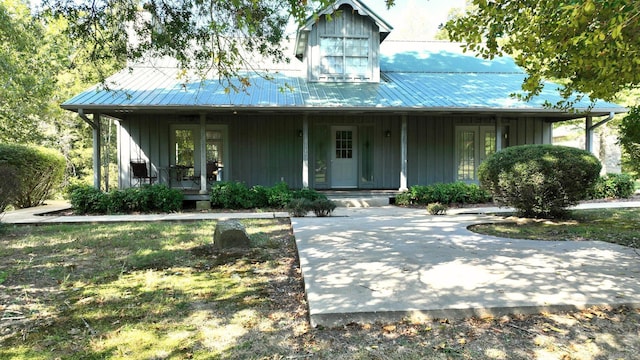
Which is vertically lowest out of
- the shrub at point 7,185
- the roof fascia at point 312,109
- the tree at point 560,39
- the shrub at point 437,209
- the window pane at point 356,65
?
the shrub at point 437,209

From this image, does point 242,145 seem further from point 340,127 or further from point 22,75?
point 22,75

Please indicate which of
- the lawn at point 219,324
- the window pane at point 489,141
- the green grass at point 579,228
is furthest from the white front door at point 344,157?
the lawn at point 219,324

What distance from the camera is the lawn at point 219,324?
2.51 m

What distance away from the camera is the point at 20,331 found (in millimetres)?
2887

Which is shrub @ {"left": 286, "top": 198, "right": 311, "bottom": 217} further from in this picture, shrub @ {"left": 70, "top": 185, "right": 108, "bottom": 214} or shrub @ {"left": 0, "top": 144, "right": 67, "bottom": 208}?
shrub @ {"left": 0, "top": 144, "right": 67, "bottom": 208}

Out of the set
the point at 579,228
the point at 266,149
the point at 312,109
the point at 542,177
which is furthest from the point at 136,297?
the point at 266,149

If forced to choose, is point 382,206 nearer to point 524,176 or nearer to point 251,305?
point 524,176

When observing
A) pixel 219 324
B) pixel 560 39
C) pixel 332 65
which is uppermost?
pixel 332 65

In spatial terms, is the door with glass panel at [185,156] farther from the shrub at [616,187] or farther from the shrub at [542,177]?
the shrub at [616,187]

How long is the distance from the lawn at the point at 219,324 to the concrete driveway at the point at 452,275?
0.40 feet

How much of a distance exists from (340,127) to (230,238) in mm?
8125

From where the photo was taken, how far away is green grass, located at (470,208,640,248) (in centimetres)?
585

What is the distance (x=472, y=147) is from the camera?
13586 mm

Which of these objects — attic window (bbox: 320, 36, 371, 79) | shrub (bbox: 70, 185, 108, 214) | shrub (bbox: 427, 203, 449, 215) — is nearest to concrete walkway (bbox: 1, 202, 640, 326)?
shrub (bbox: 427, 203, 449, 215)
